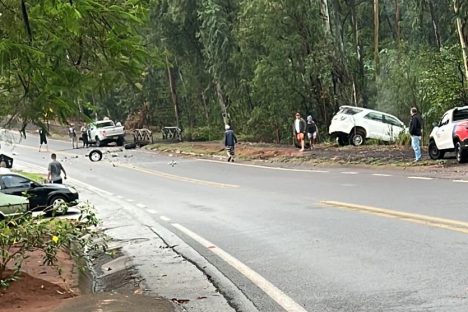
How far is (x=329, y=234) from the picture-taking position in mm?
10773

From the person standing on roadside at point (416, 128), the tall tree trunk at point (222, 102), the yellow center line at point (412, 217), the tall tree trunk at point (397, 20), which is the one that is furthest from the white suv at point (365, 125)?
the tall tree trunk at point (397, 20)

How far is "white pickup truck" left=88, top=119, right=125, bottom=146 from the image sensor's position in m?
49.9

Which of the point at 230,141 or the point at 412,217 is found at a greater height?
the point at 230,141

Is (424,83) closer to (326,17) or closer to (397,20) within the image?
(326,17)

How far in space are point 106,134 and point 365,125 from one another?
79.6 ft

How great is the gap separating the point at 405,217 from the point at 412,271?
3.87 meters

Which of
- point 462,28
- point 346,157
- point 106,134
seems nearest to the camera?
point 346,157

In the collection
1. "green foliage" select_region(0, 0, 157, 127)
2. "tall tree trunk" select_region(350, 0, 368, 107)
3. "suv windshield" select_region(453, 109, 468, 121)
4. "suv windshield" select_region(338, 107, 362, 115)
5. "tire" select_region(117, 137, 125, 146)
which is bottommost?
"tire" select_region(117, 137, 125, 146)

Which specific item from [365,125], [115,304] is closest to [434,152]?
[365,125]

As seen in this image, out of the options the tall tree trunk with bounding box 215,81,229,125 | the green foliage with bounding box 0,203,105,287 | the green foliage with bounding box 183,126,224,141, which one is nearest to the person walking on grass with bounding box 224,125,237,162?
the tall tree trunk with bounding box 215,81,229,125

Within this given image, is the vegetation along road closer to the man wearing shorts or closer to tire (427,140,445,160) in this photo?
tire (427,140,445,160)

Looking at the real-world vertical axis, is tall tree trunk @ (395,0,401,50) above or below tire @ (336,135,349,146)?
above

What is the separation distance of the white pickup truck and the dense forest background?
18.3 ft

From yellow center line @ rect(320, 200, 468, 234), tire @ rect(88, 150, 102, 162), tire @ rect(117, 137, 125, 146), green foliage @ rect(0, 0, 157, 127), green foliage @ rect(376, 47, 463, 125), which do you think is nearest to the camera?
green foliage @ rect(0, 0, 157, 127)
